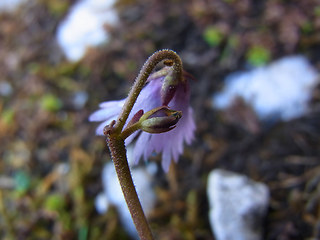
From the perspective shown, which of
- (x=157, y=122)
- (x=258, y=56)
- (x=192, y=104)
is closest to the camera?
(x=157, y=122)

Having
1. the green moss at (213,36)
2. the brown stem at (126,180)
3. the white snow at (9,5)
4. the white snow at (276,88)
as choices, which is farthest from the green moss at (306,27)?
the white snow at (9,5)

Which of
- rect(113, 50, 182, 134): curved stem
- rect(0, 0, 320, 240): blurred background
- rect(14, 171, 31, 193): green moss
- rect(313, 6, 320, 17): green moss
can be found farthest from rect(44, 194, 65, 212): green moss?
rect(313, 6, 320, 17): green moss

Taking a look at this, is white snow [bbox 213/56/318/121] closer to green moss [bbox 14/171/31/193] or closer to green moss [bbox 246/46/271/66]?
green moss [bbox 246/46/271/66]

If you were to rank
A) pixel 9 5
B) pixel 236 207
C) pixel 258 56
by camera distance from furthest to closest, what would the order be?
1. pixel 9 5
2. pixel 258 56
3. pixel 236 207

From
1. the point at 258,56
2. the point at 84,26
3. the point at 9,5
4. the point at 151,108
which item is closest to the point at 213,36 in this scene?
the point at 258,56

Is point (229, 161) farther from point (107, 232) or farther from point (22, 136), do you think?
point (22, 136)

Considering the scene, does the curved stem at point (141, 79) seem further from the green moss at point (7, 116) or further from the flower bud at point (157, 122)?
the green moss at point (7, 116)

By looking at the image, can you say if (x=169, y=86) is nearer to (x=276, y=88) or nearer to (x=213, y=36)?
(x=276, y=88)
